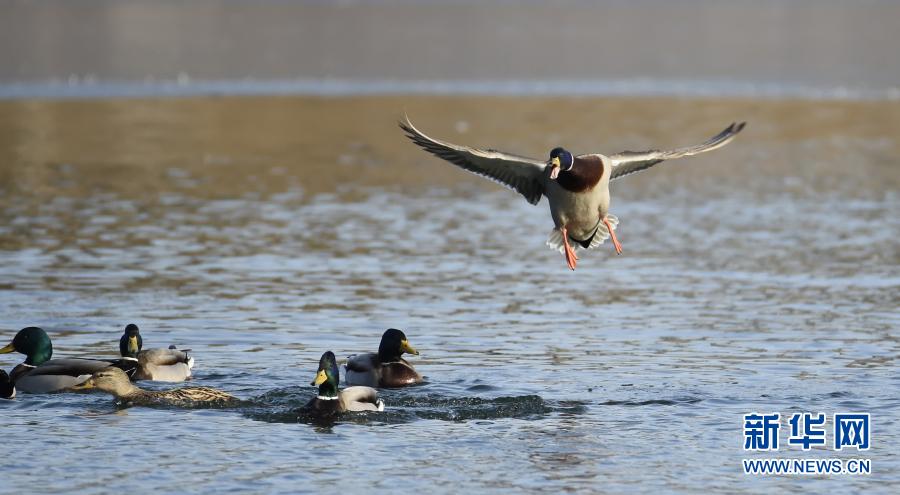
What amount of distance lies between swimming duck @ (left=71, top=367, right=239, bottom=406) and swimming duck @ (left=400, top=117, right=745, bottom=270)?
2.54 metres

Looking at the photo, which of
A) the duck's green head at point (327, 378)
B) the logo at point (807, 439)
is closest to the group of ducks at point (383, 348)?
the duck's green head at point (327, 378)

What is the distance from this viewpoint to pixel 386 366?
12.2 metres

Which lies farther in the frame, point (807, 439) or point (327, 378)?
point (327, 378)

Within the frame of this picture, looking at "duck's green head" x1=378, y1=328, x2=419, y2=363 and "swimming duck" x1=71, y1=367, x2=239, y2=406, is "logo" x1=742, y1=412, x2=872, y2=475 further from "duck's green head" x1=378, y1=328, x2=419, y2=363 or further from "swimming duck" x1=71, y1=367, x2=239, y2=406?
"swimming duck" x1=71, y1=367, x2=239, y2=406

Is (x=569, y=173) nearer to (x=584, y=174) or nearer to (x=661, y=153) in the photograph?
(x=584, y=174)

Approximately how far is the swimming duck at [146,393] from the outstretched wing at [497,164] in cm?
256

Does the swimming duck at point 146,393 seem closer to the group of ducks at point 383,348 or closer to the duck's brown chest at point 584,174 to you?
the group of ducks at point 383,348

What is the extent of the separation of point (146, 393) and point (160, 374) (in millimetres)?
518

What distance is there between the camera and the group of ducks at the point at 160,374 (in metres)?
11.1

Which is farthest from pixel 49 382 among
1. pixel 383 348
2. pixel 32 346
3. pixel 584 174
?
pixel 584 174

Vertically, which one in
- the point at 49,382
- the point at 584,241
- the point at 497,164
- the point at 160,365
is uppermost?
the point at 497,164

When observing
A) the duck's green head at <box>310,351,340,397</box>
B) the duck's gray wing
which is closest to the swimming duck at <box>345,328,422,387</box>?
the duck's gray wing

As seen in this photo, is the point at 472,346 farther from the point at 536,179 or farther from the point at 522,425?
the point at 522,425

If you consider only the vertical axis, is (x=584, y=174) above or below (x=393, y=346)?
above
